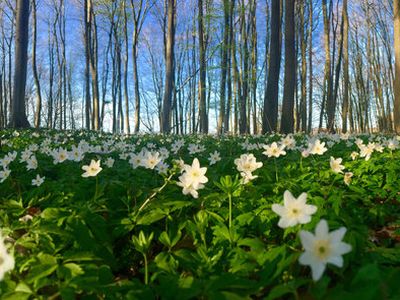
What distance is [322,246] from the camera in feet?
3.58

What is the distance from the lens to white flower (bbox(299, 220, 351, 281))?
1.07 m

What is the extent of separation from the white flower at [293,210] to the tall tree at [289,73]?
9.60 m

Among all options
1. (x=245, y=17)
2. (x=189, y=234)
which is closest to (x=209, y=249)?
(x=189, y=234)

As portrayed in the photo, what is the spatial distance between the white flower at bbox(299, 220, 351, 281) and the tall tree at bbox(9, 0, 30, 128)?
37.0 ft

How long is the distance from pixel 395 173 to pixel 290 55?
8612 mm

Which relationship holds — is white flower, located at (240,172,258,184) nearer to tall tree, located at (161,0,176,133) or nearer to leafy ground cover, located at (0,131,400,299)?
leafy ground cover, located at (0,131,400,299)

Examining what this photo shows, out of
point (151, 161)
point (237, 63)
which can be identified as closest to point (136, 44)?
point (237, 63)

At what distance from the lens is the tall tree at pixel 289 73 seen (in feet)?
35.1

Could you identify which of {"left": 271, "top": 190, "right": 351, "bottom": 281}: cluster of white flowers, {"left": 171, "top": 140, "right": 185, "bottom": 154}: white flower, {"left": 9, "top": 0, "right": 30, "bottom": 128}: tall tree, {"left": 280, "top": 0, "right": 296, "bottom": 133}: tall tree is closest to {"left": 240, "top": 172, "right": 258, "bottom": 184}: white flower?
{"left": 271, "top": 190, "right": 351, "bottom": 281}: cluster of white flowers

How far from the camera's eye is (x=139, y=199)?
88.4 inches

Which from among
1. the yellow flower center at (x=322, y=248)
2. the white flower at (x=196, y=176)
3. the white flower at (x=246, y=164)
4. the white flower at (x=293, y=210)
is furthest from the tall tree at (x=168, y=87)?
the yellow flower center at (x=322, y=248)

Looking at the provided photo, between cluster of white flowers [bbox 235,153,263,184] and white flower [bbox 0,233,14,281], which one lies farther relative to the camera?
cluster of white flowers [bbox 235,153,263,184]

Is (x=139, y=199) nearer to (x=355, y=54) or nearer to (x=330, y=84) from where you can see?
(x=330, y=84)

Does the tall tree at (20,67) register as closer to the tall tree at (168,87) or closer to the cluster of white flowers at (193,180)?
the tall tree at (168,87)
